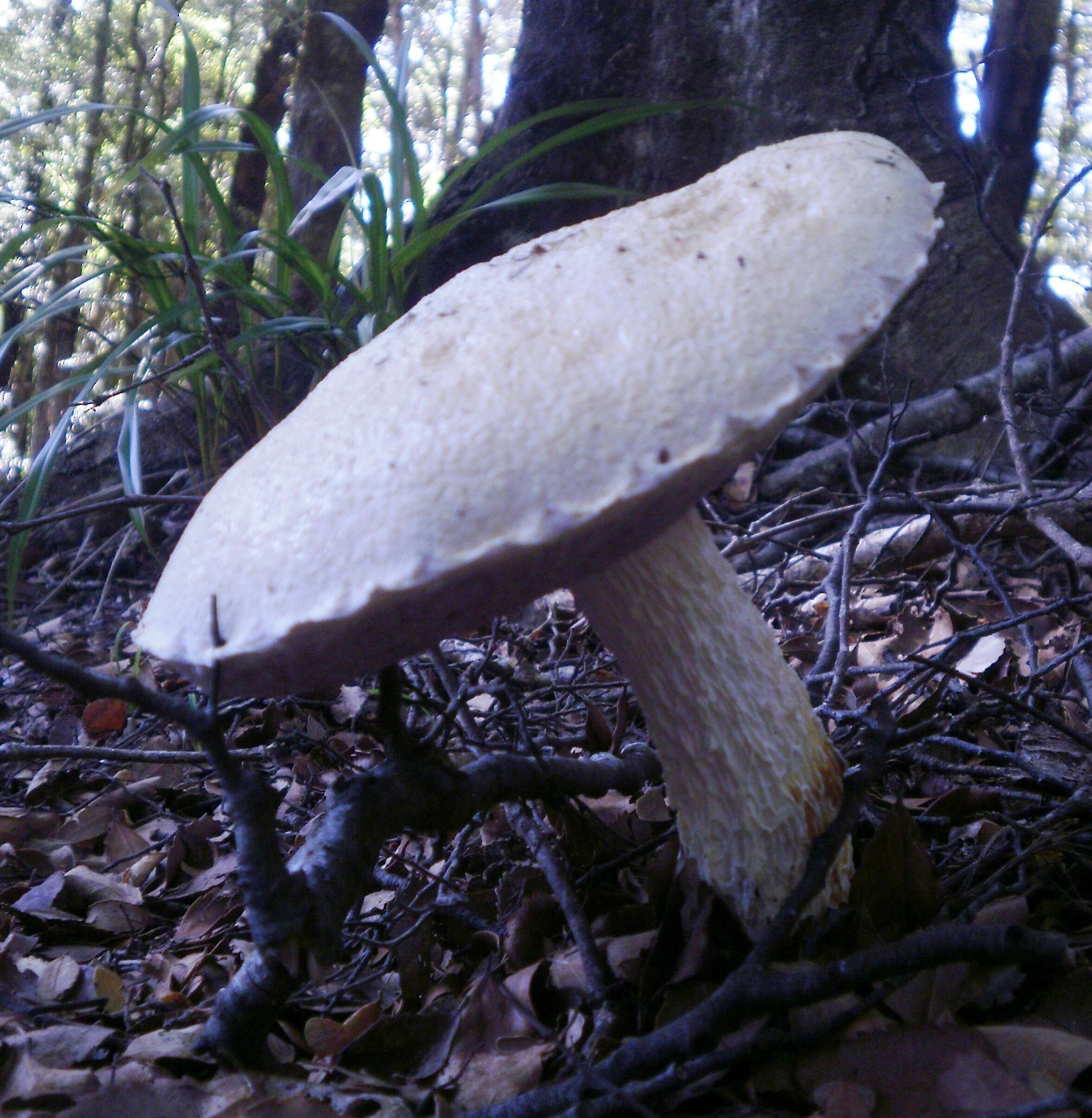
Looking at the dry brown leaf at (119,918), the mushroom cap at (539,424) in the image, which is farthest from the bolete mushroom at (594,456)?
the dry brown leaf at (119,918)

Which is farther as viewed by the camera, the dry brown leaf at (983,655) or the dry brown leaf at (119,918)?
the dry brown leaf at (983,655)

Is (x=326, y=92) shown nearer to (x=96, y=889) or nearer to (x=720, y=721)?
(x=96, y=889)

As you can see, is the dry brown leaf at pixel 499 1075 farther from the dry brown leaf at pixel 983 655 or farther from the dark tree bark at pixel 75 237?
the dark tree bark at pixel 75 237

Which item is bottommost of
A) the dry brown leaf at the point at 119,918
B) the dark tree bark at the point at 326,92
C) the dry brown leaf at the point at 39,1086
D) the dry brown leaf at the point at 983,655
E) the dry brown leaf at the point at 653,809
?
the dry brown leaf at the point at 983,655

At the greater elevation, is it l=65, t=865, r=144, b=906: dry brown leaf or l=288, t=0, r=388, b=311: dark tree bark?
l=288, t=0, r=388, b=311: dark tree bark

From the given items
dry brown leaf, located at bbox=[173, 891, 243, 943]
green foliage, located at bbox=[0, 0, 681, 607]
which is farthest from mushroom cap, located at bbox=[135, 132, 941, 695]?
green foliage, located at bbox=[0, 0, 681, 607]

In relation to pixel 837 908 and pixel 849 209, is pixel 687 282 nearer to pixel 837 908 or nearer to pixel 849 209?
pixel 849 209

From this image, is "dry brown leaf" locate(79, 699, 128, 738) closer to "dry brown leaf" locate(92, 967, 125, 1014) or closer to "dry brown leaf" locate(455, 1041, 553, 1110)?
"dry brown leaf" locate(92, 967, 125, 1014)

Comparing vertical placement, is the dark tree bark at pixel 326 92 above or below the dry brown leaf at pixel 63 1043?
above
